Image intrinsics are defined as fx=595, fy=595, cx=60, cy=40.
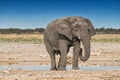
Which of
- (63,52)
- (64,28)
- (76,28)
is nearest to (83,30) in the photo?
(76,28)

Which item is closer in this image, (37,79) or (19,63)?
(37,79)

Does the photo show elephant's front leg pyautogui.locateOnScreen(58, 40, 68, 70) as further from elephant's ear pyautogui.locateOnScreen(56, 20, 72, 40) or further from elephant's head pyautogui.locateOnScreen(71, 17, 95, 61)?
elephant's head pyautogui.locateOnScreen(71, 17, 95, 61)

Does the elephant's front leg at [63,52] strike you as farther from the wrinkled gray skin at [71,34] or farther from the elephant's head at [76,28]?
the elephant's head at [76,28]

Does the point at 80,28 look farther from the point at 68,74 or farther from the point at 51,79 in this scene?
the point at 51,79

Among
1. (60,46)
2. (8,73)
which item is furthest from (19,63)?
→ (8,73)

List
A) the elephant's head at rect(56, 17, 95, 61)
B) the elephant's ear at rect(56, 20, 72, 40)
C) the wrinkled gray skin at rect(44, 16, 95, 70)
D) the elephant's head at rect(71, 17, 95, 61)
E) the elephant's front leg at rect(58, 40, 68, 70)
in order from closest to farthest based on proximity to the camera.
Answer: the elephant's head at rect(71, 17, 95, 61)
the elephant's head at rect(56, 17, 95, 61)
the wrinkled gray skin at rect(44, 16, 95, 70)
the elephant's ear at rect(56, 20, 72, 40)
the elephant's front leg at rect(58, 40, 68, 70)

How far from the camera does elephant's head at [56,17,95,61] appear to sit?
2486 centimetres

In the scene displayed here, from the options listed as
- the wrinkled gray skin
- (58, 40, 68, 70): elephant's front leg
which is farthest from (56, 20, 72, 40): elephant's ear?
(58, 40, 68, 70): elephant's front leg

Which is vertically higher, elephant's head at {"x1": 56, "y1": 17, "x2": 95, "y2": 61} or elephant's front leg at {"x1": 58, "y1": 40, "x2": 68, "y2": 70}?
elephant's head at {"x1": 56, "y1": 17, "x2": 95, "y2": 61}

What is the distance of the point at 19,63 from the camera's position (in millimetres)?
31219

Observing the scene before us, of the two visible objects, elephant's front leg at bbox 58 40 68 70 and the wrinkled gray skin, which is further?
elephant's front leg at bbox 58 40 68 70

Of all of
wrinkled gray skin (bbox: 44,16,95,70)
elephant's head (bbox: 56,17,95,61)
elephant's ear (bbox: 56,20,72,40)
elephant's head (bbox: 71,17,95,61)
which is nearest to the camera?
elephant's head (bbox: 71,17,95,61)

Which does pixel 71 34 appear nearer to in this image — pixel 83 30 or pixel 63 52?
pixel 83 30

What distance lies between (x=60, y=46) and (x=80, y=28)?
131 cm
